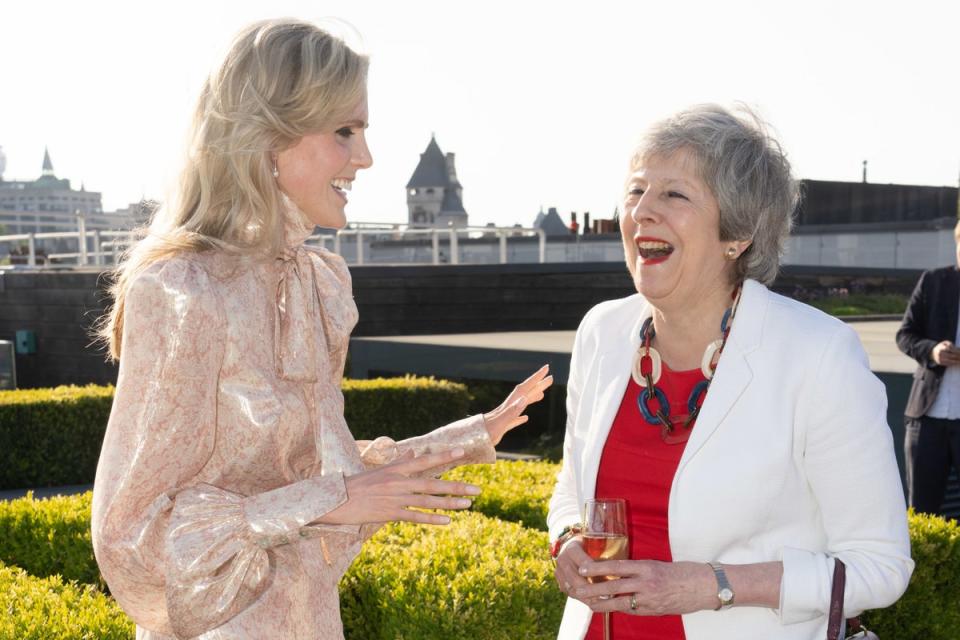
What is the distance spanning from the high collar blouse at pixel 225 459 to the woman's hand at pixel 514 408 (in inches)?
22.9

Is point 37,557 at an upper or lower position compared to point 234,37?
lower

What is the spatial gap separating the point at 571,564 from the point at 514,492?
9.83 feet

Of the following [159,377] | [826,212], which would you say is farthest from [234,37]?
[826,212]

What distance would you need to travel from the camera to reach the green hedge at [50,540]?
5.11 metres

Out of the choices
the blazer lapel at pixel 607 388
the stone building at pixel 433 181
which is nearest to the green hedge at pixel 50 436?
the blazer lapel at pixel 607 388

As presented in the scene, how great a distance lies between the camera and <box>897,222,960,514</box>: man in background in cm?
634

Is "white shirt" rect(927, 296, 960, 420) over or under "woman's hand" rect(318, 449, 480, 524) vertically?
under

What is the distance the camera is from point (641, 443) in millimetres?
2727

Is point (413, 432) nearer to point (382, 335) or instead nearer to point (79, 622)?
point (382, 335)

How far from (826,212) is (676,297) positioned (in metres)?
32.0

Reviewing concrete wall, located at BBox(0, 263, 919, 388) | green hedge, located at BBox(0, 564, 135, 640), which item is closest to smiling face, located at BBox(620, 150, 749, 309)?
green hedge, located at BBox(0, 564, 135, 640)

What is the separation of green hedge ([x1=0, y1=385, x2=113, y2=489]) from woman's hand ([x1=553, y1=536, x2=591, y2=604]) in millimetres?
9189

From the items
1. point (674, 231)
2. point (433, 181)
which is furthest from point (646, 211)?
point (433, 181)

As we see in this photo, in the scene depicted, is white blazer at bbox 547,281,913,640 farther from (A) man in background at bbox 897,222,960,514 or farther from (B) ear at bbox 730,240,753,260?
(A) man in background at bbox 897,222,960,514
